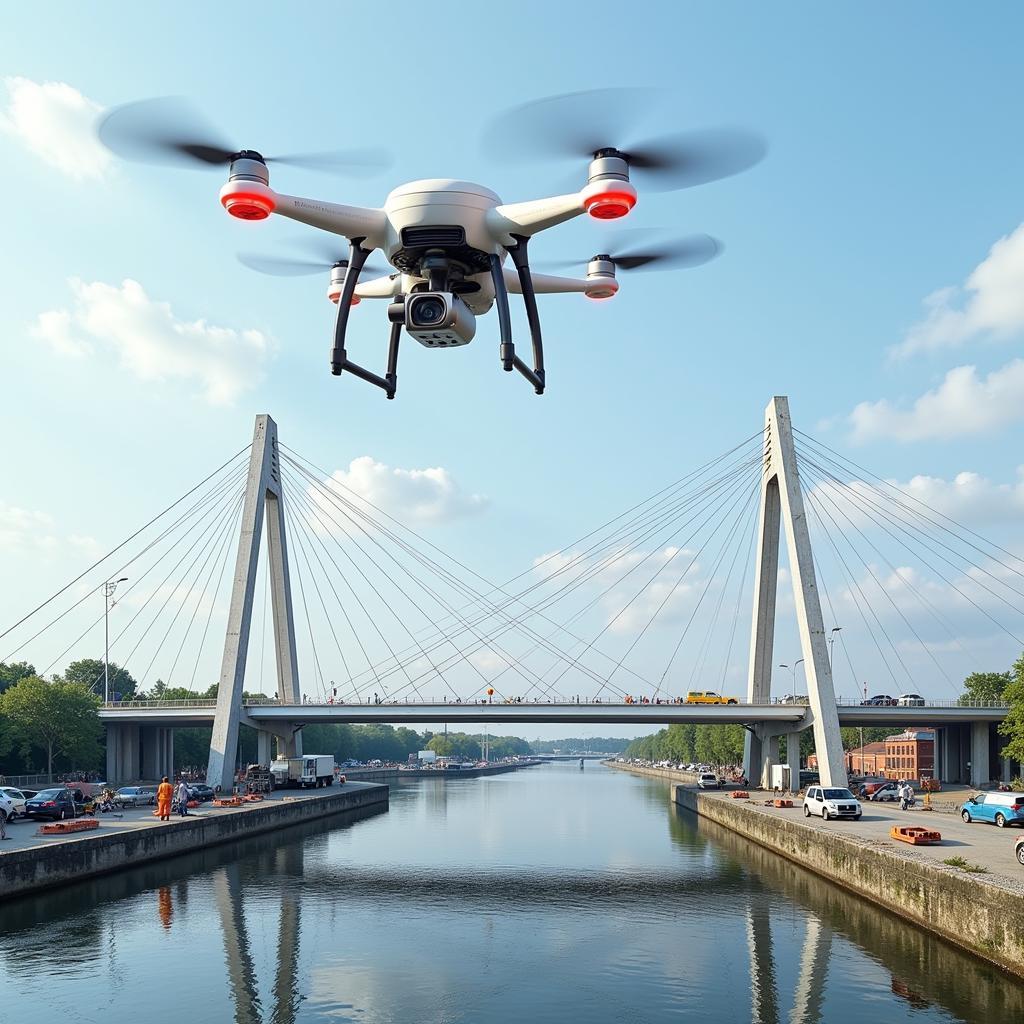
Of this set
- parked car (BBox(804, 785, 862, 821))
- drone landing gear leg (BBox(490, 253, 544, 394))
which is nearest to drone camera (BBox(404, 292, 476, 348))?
drone landing gear leg (BBox(490, 253, 544, 394))

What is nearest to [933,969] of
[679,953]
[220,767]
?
[679,953]

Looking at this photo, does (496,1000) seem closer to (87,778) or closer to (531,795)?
(87,778)

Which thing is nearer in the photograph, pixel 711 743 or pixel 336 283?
pixel 336 283

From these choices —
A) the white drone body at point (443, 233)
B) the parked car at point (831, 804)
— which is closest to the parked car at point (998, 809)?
the parked car at point (831, 804)

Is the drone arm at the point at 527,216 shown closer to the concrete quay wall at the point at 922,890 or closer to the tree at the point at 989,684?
the concrete quay wall at the point at 922,890

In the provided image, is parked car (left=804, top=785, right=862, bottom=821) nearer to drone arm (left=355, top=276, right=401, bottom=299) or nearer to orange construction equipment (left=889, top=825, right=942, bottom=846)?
orange construction equipment (left=889, top=825, right=942, bottom=846)

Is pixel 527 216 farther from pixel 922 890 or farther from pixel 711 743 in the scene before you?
pixel 711 743

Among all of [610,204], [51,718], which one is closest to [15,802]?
[51,718]
